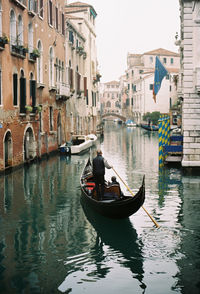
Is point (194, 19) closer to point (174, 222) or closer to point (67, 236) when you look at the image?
point (174, 222)

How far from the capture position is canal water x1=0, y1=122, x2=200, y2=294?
549 cm

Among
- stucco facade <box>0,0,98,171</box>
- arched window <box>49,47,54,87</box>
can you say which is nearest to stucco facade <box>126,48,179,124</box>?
stucco facade <box>0,0,98,171</box>

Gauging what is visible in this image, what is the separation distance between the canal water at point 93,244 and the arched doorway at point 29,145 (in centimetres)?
483

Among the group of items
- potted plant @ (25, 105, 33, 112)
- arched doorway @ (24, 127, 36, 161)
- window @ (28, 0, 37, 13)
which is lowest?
arched doorway @ (24, 127, 36, 161)

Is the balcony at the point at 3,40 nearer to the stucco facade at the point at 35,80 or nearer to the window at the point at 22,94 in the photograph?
the stucco facade at the point at 35,80

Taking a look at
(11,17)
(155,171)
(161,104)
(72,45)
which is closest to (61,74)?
(72,45)

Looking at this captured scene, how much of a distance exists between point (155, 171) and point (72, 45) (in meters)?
12.9

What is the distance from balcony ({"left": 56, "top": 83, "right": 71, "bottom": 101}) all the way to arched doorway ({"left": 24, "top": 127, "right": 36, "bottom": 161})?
4481 mm

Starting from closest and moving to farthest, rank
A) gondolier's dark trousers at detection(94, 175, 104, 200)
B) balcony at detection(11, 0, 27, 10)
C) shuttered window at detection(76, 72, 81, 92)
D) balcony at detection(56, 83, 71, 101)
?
gondolier's dark trousers at detection(94, 175, 104, 200) → balcony at detection(11, 0, 27, 10) → balcony at detection(56, 83, 71, 101) → shuttered window at detection(76, 72, 81, 92)

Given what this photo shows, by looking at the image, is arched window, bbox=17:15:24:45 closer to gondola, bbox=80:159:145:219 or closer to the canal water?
the canal water

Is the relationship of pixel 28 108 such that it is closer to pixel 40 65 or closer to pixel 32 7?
pixel 40 65

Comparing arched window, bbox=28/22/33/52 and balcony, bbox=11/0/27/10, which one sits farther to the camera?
arched window, bbox=28/22/33/52

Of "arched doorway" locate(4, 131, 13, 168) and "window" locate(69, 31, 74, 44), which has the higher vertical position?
"window" locate(69, 31, 74, 44)

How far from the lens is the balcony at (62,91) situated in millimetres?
21730
